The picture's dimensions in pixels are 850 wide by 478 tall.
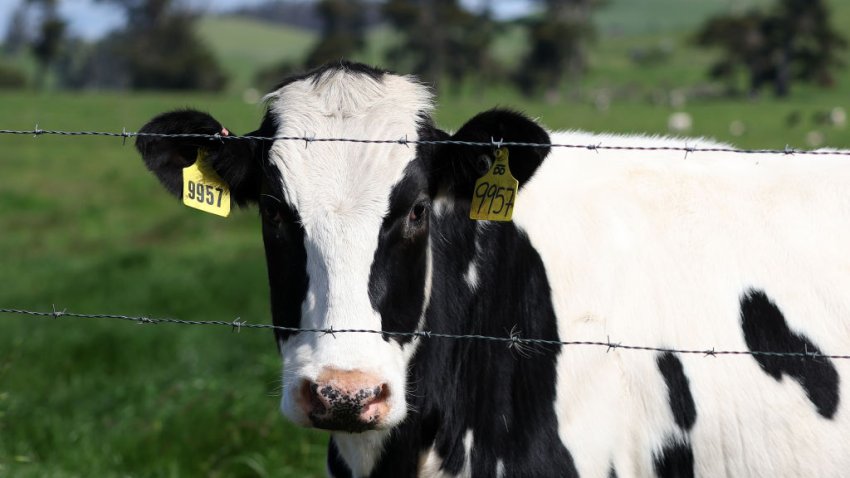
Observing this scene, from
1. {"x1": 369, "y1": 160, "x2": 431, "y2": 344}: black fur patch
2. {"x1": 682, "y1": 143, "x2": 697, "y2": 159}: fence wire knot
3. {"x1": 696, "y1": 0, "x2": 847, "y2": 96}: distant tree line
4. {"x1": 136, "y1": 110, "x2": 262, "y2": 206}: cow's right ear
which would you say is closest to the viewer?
{"x1": 369, "y1": 160, "x2": 431, "y2": 344}: black fur patch

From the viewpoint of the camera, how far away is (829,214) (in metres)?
4.28

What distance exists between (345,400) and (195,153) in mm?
1410

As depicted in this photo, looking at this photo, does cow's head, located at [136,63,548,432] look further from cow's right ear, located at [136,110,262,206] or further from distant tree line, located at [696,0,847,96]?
distant tree line, located at [696,0,847,96]

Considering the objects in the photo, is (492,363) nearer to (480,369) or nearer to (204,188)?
(480,369)

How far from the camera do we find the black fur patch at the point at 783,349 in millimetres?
3996

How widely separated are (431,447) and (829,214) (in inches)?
69.7

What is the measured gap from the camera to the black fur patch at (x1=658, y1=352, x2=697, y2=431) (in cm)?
395

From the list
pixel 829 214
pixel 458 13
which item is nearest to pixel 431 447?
pixel 829 214

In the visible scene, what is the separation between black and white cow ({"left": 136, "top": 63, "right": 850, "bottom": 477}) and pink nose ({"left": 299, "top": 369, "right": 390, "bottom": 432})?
23cm

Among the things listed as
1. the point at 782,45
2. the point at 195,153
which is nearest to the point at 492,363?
the point at 195,153

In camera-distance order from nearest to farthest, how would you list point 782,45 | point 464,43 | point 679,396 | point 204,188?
1. point 679,396
2. point 204,188
3. point 782,45
4. point 464,43

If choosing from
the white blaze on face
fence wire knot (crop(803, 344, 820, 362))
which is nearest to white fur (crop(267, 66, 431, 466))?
the white blaze on face

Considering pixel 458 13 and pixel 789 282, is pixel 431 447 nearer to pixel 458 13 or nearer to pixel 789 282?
pixel 789 282

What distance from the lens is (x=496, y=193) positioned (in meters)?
4.00
